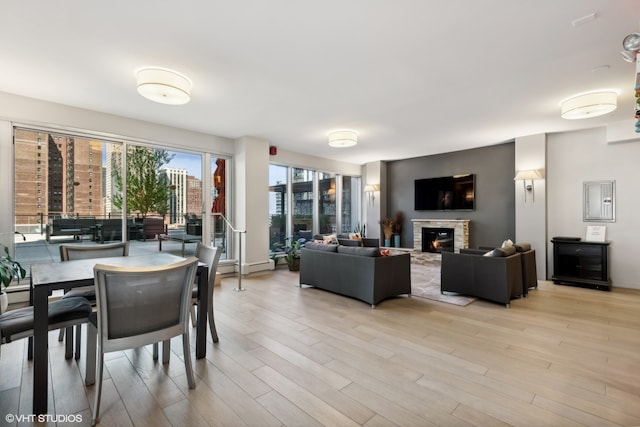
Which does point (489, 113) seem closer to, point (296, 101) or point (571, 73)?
point (571, 73)

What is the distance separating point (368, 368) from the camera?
7.52 feet

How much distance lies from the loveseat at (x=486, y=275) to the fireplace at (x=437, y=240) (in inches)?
105

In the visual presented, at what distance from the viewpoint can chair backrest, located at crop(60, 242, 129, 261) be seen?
2859mm

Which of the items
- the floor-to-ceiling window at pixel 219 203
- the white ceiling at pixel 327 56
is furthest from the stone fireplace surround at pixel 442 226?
the floor-to-ceiling window at pixel 219 203

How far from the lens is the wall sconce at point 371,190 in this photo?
8.07m

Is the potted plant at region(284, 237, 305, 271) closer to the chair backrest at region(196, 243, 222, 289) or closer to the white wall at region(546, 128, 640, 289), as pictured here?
the chair backrest at region(196, 243, 222, 289)

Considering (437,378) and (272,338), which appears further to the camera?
(272,338)

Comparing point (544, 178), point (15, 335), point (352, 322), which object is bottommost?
point (352, 322)

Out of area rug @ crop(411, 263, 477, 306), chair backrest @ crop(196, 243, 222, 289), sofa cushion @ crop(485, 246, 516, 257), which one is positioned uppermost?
chair backrest @ crop(196, 243, 222, 289)

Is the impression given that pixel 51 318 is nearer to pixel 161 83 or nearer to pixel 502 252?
pixel 161 83

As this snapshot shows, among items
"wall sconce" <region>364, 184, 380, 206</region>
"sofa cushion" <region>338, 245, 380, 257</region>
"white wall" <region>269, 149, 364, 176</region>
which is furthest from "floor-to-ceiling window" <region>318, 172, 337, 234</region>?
"sofa cushion" <region>338, 245, 380, 257</region>

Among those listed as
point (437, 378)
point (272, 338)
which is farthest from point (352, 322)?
point (437, 378)

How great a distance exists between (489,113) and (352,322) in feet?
11.7

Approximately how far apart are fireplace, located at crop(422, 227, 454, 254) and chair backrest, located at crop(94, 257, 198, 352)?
6.20 metres
